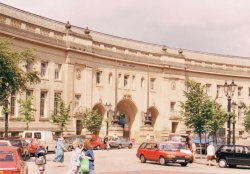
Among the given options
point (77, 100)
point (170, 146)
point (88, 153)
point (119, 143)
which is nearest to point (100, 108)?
point (77, 100)

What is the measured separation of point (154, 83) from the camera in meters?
71.4

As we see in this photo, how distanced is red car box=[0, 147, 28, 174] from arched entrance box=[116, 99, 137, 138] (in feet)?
168

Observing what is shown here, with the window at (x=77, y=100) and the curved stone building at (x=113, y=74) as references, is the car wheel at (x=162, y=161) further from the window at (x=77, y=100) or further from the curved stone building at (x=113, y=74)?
the window at (x=77, y=100)

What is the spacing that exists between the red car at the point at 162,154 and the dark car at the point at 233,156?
207cm

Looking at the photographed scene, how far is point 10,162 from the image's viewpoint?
643 inches

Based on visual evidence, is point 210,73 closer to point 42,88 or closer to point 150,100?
point 150,100

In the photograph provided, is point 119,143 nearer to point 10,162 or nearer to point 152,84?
point 152,84

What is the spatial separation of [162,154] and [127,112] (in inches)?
1472

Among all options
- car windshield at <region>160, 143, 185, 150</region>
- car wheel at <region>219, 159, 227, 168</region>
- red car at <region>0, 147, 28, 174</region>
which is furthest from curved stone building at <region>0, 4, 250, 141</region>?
red car at <region>0, 147, 28, 174</region>

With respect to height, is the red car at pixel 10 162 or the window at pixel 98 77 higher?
the window at pixel 98 77

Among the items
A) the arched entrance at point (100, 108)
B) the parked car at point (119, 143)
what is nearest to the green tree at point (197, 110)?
the parked car at point (119, 143)

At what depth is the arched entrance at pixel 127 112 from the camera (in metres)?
68.7

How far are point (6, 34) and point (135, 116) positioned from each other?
26371 millimetres

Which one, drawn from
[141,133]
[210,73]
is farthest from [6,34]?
[210,73]
